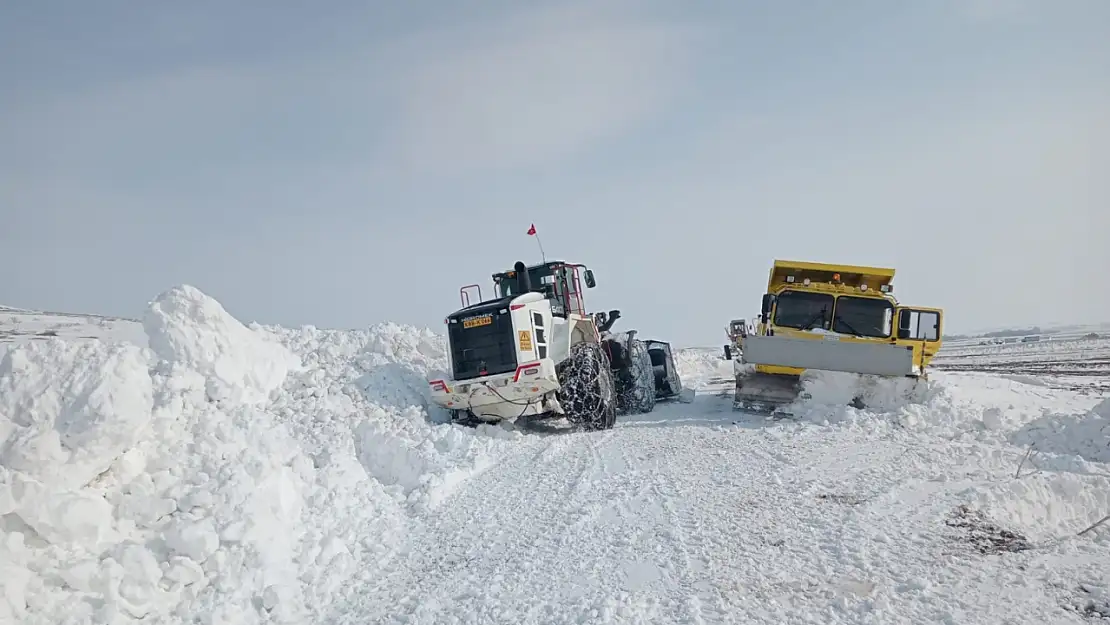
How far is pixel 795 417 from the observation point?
10727 millimetres

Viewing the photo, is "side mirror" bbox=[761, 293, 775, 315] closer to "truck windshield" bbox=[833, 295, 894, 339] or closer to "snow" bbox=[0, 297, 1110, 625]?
"truck windshield" bbox=[833, 295, 894, 339]

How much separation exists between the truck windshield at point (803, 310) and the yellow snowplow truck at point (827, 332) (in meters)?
0.02

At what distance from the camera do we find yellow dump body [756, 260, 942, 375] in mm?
11672

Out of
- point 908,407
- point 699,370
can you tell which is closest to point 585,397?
point 908,407

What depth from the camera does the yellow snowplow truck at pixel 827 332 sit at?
10969mm

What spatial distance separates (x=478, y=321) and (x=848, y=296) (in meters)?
6.23

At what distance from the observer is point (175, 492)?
513 centimetres

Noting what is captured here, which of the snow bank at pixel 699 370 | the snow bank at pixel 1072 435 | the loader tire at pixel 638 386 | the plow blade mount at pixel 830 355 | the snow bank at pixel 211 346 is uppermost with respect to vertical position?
the snow bank at pixel 211 346

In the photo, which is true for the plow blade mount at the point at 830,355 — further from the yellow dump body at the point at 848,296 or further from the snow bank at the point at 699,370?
the snow bank at the point at 699,370

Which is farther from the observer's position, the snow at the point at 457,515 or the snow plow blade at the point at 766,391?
the snow plow blade at the point at 766,391

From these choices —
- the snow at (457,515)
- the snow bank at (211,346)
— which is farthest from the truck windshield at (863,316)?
the snow bank at (211,346)

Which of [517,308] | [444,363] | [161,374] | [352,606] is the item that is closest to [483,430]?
[517,308]

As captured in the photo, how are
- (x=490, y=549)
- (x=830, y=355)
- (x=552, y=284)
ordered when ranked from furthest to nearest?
(x=552, y=284), (x=830, y=355), (x=490, y=549)

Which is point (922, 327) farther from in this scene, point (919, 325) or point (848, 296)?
point (848, 296)
